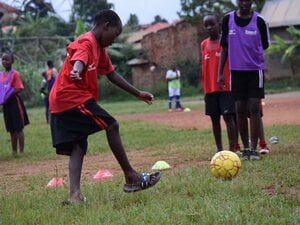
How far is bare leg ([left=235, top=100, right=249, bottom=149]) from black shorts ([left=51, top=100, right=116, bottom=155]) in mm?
2360

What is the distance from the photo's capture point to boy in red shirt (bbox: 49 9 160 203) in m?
4.55

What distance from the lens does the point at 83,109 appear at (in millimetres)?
4527

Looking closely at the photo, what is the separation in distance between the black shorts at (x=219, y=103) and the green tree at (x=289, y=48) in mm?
21325

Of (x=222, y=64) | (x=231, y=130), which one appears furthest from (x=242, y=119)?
(x=222, y=64)

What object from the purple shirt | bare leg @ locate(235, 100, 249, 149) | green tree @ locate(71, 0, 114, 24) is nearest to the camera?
the purple shirt

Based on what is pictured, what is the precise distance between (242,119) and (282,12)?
26.8m

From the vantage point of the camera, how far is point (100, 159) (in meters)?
8.25

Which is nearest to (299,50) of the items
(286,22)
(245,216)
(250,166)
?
(286,22)

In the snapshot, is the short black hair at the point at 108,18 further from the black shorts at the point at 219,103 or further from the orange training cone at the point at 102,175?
the black shorts at the point at 219,103

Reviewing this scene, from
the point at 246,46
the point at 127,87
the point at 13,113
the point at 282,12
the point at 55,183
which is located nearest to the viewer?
the point at 127,87

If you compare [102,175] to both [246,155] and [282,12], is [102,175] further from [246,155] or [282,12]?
[282,12]

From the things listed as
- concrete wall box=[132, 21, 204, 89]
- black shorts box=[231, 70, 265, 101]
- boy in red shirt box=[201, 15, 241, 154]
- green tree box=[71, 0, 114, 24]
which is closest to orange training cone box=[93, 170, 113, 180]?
boy in red shirt box=[201, 15, 241, 154]

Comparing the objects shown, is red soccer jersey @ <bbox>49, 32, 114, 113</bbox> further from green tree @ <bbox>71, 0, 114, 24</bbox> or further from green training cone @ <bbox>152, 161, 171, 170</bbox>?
green tree @ <bbox>71, 0, 114, 24</bbox>

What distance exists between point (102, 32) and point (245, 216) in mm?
2013
